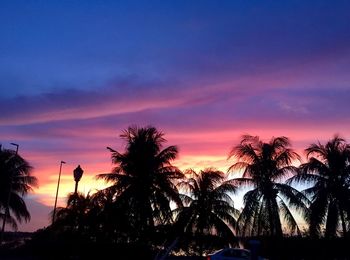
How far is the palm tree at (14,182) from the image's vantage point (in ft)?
145

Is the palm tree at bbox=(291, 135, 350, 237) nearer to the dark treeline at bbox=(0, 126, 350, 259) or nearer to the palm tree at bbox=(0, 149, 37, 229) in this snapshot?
the dark treeline at bbox=(0, 126, 350, 259)

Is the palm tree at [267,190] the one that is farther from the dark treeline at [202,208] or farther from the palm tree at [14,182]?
the palm tree at [14,182]

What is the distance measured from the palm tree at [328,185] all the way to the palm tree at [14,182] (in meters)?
24.4

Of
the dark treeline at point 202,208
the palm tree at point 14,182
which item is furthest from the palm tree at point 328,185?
the palm tree at point 14,182

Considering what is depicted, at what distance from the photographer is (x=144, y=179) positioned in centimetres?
3534

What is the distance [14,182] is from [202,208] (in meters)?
19.1

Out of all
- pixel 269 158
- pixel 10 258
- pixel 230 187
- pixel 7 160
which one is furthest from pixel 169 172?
pixel 7 160

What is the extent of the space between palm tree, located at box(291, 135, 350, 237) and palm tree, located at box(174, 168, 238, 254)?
17.6 feet

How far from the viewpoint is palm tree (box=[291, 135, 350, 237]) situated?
33.7 metres

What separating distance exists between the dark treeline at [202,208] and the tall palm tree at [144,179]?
7 cm

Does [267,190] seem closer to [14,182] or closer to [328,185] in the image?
[328,185]

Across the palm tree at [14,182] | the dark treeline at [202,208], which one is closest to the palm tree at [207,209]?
the dark treeline at [202,208]

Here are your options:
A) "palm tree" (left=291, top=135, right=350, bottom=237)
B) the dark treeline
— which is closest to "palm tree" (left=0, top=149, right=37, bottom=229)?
the dark treeline

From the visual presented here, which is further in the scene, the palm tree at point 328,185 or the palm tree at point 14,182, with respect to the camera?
the palm tree at point 14,182
